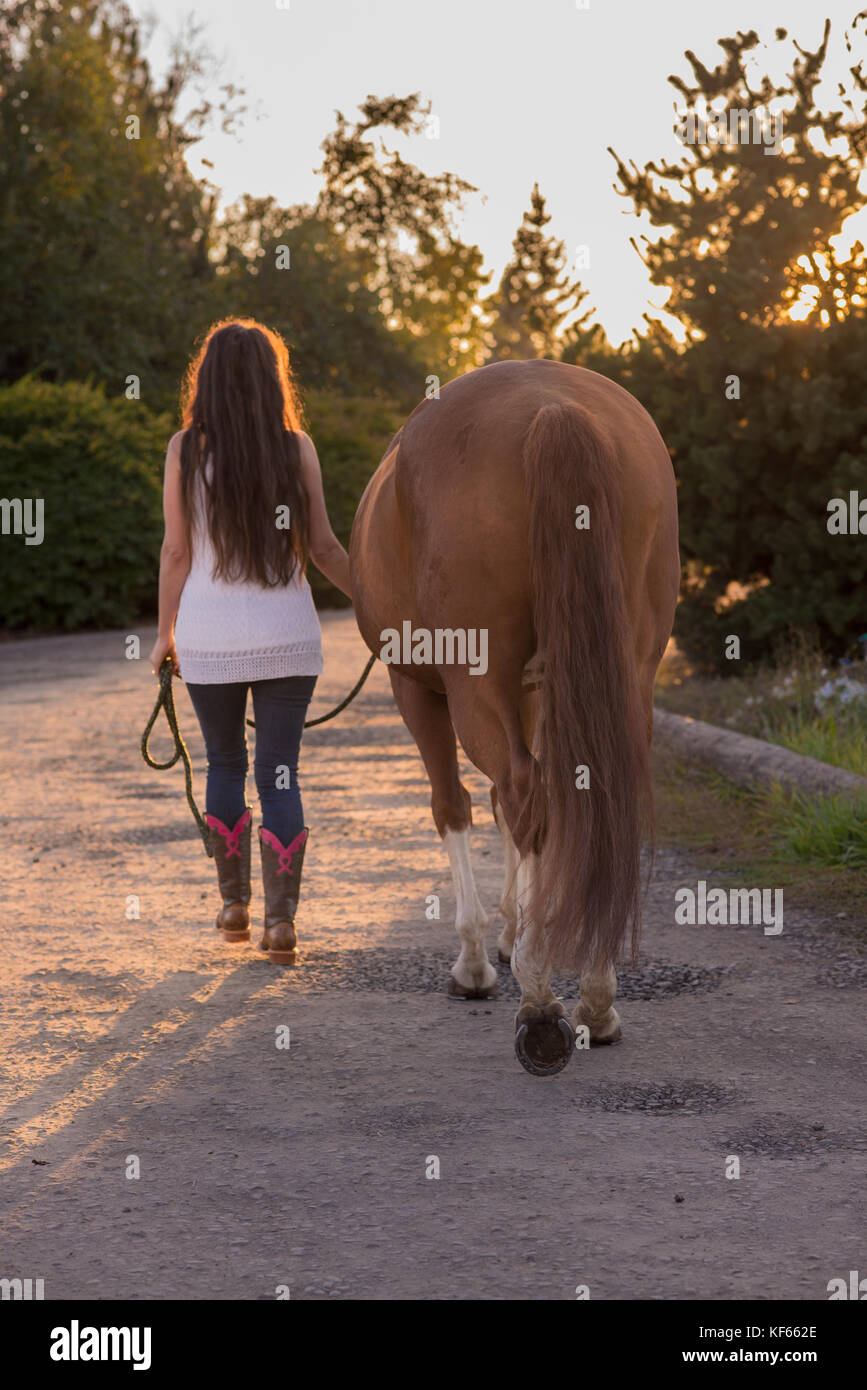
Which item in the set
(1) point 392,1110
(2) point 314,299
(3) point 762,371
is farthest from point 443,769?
(2) point 314,299

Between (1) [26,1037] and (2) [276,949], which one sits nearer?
(1) [26,1037]

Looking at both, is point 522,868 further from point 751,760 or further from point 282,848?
point 751,760

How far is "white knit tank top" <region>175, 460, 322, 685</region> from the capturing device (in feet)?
18.5

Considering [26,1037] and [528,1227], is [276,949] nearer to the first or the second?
[26,1037]

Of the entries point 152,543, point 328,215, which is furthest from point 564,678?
point 328,215

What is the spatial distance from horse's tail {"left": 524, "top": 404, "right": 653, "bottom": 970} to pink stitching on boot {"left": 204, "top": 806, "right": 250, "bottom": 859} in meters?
1.84

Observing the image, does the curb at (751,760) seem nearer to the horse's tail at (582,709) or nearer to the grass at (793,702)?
the grass at (793,702)

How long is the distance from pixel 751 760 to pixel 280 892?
127 inches

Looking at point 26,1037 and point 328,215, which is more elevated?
point 328,215

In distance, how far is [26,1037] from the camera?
15.6 feet

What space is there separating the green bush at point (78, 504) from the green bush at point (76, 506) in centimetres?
1

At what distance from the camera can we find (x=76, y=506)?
20.2 meters
